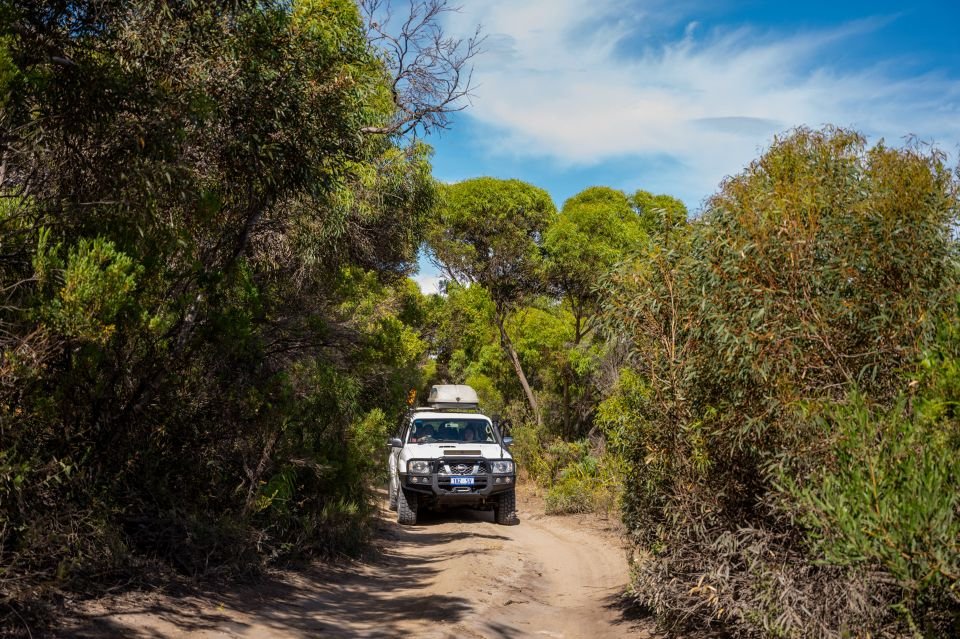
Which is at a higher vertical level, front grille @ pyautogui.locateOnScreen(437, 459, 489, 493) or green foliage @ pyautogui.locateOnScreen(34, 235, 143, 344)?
green foliage @ pyautogui.locateOnScreen(34, 235, 143, 344)

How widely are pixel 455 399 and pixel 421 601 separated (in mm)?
11229

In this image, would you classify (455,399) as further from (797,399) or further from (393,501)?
(797,399)

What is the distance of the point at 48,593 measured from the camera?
17.0 feet

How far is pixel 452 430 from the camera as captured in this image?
1602 cm

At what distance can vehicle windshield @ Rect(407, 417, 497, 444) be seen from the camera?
51.6 ft

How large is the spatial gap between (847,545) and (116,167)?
20.1 ft

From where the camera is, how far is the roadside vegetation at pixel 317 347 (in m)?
4.79

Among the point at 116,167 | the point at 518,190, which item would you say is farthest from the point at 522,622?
the point at 518,190

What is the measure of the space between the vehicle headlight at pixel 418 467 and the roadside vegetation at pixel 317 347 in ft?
10.6

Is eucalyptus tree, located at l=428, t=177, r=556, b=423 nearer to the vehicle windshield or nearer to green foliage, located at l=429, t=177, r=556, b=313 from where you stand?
green foliage, located at l=429, t=177, r=556, b=313

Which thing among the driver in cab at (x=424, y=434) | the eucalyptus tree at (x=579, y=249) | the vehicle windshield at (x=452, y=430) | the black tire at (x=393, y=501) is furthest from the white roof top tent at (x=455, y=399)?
the eucalyptus tree at (x=579, y=249)

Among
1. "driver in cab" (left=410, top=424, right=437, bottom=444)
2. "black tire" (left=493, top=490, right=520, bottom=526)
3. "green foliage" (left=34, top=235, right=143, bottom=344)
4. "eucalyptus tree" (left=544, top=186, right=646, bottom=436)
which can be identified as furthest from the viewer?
"eucalyptus tree" (left=544, top=186, right=646, bottom=436)

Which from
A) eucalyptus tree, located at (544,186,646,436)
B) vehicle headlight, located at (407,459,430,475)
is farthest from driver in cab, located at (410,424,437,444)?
eucalyptus tree, located at (544,186,646,436)

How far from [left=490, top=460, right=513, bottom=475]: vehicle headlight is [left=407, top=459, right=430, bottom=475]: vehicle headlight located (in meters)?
1.17
